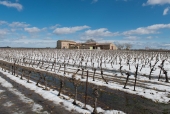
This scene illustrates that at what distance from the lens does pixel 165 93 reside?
46.8 feet

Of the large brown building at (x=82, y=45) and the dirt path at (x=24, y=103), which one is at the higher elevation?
the large brown building at (x=82, y=45)

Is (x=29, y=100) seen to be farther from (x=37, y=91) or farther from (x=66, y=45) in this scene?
(x=66, y=45)

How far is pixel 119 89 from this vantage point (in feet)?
50.4

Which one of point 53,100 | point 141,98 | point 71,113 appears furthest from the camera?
point 141,98

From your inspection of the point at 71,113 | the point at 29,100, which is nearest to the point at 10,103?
the point at 29,100

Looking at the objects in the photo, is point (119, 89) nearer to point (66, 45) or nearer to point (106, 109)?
point (106, 109)

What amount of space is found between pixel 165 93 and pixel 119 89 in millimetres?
4064

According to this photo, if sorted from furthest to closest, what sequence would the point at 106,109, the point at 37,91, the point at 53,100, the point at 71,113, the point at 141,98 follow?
1. the point at 37,91
2. the point at 141,98
3. the point at 53,100
4. the point at 106,109
5. the point at 71,113

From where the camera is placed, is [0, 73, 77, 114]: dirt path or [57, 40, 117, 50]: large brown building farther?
[57, 40, 117, 50]: large brown building

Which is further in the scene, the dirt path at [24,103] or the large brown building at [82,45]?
the large brown building at [82,45]

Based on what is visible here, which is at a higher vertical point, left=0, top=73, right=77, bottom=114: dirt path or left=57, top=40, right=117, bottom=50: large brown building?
left=57, top=40, right=117, bottom=50: large brown building

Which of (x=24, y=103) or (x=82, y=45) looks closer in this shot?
(x=24, y=103)

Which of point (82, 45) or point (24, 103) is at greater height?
point (82, 45)

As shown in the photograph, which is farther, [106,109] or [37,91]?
[37,91]
